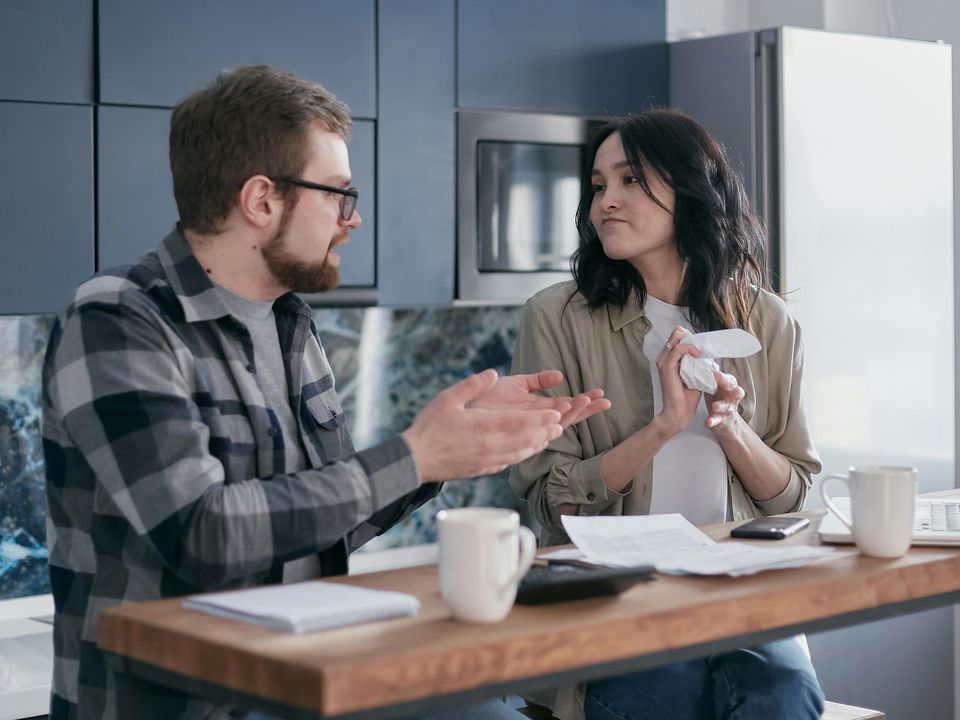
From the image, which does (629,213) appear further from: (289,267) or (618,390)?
(289,267)

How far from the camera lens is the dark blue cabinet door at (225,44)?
2.52 meters

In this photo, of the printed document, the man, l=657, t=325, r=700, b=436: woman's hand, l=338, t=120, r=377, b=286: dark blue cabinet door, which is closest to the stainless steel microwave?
l=338, t=120, r=377, b=286: dark blue cabinet door

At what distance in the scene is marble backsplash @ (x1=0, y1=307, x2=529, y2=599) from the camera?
2930 millimetres

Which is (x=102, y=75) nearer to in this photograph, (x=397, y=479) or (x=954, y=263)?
(x=397, y=479)

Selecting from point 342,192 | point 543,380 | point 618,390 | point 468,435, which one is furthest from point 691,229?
point 468,435

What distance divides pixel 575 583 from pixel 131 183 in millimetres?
1537

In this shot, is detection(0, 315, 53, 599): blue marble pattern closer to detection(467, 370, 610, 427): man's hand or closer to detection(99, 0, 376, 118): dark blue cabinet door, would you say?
detection(99, 0, 376, 118): dark blue cabinet door

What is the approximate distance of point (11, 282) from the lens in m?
2.42

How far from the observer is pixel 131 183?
255 centimetres

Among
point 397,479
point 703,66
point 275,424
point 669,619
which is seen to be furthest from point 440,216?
point 669,619

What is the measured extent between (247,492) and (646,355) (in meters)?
1.06

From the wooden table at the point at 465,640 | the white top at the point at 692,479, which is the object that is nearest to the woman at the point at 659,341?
the white top at the point at 692,479

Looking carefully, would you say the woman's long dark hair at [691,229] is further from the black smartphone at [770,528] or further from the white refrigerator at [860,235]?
the white refrigerator at [860,235]

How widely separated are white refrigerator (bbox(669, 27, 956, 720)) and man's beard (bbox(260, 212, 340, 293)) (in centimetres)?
161
